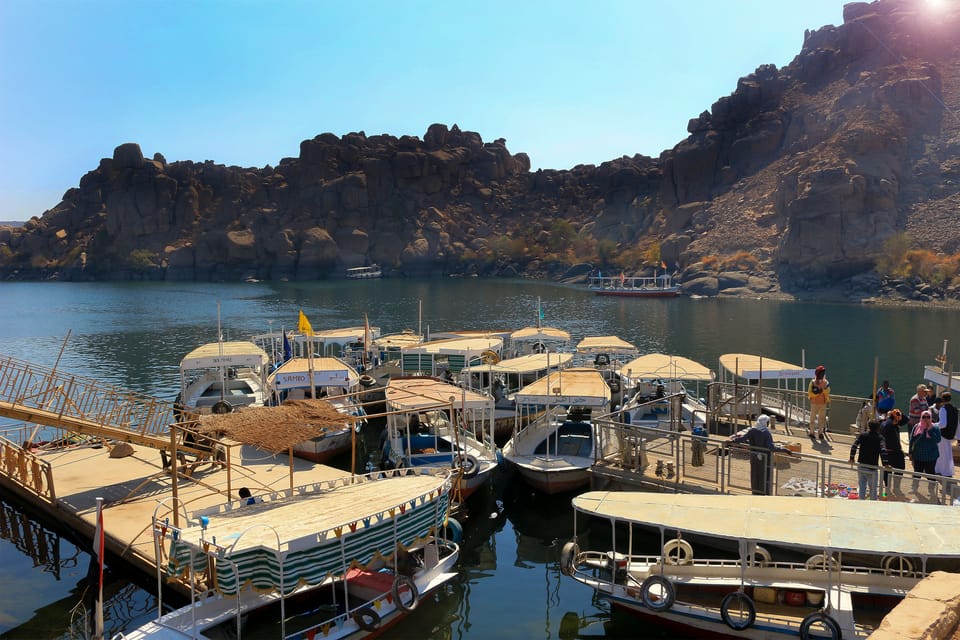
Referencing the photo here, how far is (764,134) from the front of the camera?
5704 inches

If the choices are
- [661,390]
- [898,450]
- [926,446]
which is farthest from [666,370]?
[926,446]

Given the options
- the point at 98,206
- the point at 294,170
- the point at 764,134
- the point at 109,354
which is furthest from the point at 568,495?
the point at 98,206

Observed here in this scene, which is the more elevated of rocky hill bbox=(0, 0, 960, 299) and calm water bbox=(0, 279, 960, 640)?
rocky hill bbox=(0, 0, 960, 299)

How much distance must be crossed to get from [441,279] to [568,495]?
143 meters

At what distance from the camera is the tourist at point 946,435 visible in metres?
15.3

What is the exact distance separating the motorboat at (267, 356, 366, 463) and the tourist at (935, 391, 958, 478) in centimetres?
1554

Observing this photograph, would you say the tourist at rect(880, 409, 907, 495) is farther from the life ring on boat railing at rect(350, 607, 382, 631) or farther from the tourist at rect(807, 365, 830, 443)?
the life ring on boat railing at rect(350, 607, 382, 631)

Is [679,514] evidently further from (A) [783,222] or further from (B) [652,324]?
(A) [783,222]

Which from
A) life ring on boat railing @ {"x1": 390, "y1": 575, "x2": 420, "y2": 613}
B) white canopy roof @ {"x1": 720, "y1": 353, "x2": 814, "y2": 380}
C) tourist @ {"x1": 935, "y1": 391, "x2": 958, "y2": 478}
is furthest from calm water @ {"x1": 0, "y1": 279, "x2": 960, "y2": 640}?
white canopy roof @ {"x1": 720, "y1": 353, "x2": 814, "y2": 380}

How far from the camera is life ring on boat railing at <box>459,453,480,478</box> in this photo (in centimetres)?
1942

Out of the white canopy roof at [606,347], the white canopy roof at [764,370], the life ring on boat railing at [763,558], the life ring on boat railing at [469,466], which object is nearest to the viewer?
the life ring on boat railing at [763,558]

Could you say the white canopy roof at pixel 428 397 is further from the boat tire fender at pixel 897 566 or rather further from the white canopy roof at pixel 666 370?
the boat tire fender at pixel 897 566

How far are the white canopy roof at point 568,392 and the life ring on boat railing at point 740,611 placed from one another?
9.40m

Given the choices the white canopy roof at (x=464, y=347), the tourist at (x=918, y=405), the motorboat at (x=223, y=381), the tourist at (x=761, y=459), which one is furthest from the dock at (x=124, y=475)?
the tourist at (x=918, y=405)
